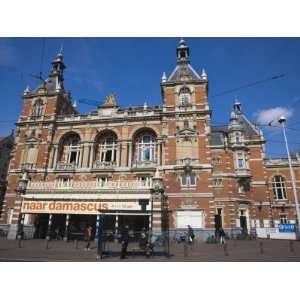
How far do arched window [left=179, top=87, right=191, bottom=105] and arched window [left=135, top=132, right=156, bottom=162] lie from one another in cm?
529

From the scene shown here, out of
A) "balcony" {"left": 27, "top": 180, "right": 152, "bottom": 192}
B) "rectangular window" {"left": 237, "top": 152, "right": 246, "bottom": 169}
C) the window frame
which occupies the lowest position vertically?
"balcony" {"left": 27, "top": 180, "right": 152, "bottom": 192}

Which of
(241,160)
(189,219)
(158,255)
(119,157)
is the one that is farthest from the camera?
(241,160)

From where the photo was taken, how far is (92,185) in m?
23.3

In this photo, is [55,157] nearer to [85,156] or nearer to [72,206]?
[85,156]

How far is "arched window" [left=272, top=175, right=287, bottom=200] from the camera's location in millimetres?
35531

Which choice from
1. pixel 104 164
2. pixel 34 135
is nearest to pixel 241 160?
pixel 104 164

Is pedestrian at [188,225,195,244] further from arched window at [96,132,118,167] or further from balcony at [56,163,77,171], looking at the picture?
balcony at [56,163,77,171]

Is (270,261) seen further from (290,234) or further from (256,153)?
(256,153)

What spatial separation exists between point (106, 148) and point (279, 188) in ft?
85.1

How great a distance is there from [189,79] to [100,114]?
11.6 m

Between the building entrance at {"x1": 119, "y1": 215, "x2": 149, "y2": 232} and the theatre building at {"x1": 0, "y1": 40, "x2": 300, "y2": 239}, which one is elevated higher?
the theatre building at {"x1": 0, "y1": 40, "x2": 300, "y2": 239}

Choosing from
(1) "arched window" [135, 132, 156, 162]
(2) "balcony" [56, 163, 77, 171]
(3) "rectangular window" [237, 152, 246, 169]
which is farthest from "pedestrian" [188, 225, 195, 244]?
(2) "balcony" [56, 163, 77, 171]

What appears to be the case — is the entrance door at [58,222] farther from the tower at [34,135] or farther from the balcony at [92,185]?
the tower at [34,135]

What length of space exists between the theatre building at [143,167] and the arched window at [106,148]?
12cm
